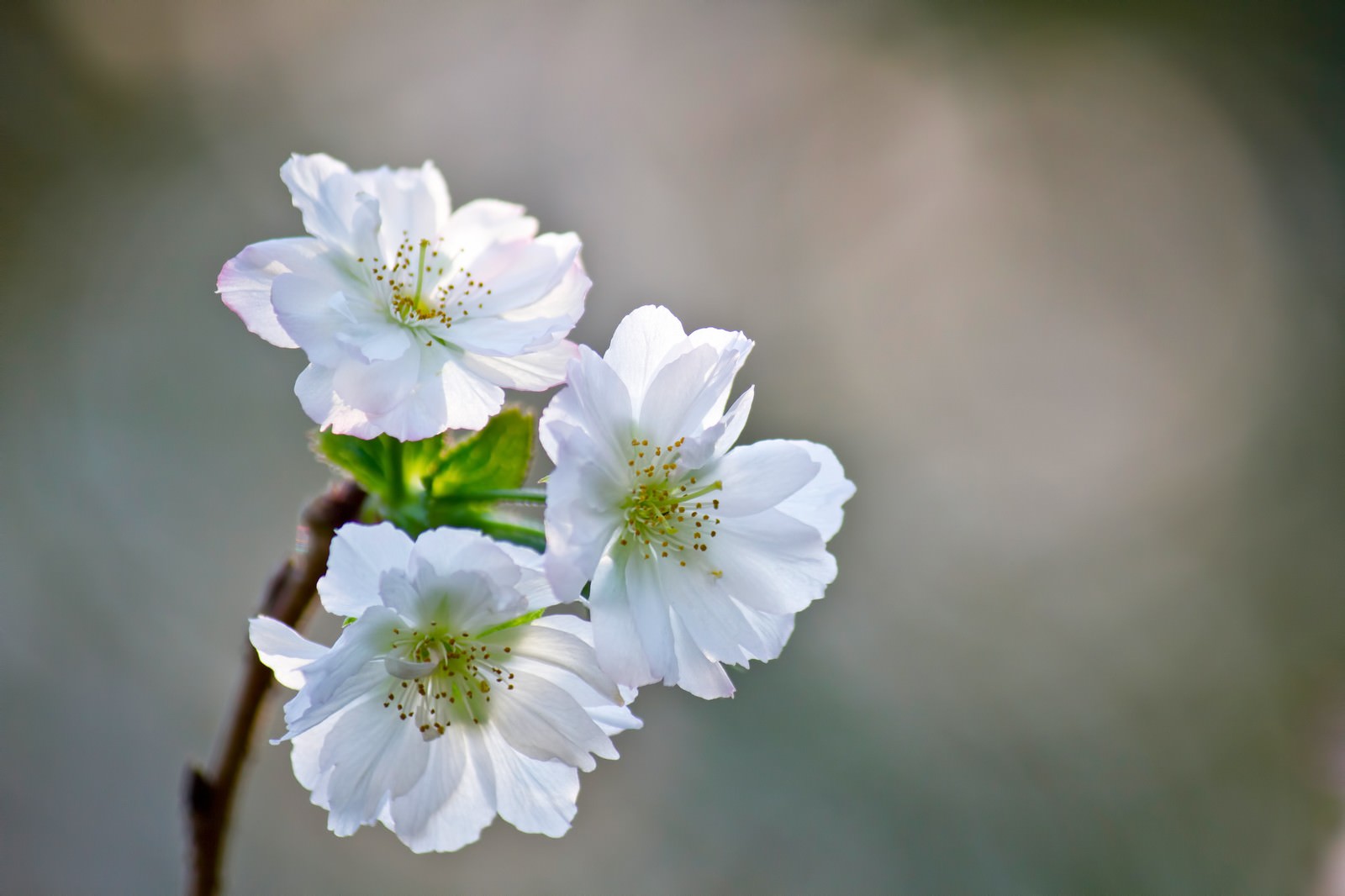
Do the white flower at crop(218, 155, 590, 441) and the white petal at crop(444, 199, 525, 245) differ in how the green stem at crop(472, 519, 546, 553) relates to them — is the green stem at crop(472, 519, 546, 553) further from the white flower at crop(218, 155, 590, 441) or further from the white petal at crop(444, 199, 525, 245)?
the white petal at crop(444, 199, 525, 245)

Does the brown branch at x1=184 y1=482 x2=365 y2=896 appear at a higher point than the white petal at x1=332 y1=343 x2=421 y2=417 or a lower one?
lower

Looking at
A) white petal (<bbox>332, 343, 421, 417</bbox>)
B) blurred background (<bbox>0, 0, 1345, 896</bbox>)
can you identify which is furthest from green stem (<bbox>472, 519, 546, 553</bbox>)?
blurred background (<bbox>0, 0, 1345, 896</bbox>)

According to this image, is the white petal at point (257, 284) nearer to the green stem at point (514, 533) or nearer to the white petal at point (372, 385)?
the white petal at point (372, 385)

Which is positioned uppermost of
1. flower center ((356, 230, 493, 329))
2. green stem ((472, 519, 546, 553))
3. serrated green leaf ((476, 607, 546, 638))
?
flower center ((356, 230, 493, 329))

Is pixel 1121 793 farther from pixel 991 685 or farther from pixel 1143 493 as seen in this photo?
pixel 1143 493

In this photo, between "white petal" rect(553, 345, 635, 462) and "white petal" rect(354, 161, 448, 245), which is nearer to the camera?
"white petal" rect(553, 345, 635, 462)

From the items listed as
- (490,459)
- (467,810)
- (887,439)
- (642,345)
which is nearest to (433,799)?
(467,810)
